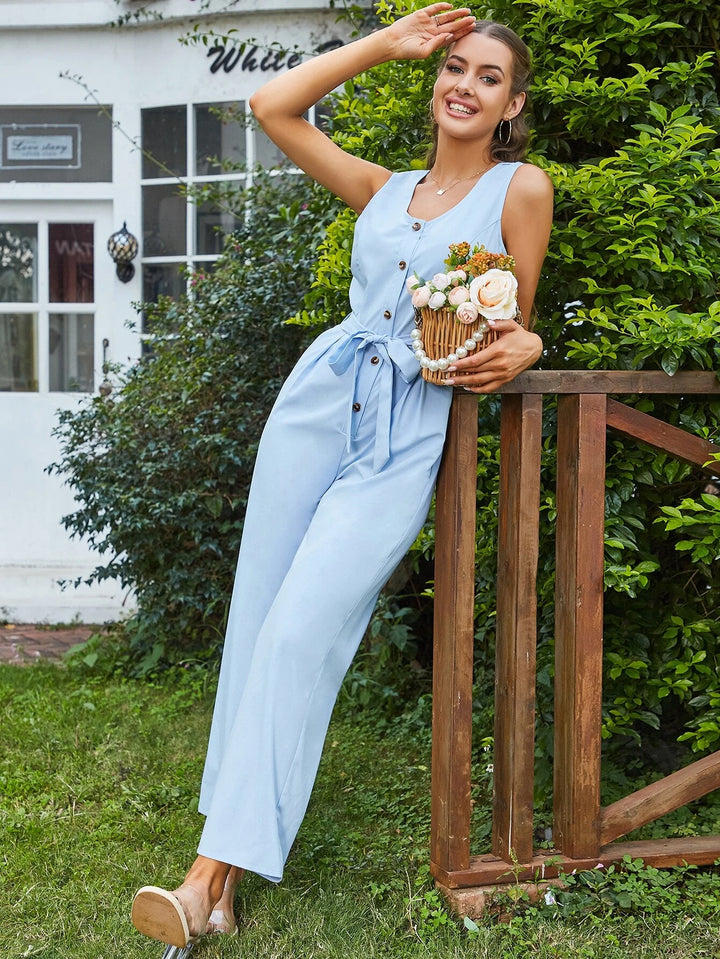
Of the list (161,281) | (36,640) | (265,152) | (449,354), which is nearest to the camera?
(449,354)

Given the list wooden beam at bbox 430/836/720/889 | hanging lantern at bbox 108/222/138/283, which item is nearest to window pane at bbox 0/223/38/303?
hanging lantern at bbox 108/222/138/283

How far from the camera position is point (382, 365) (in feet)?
8.33

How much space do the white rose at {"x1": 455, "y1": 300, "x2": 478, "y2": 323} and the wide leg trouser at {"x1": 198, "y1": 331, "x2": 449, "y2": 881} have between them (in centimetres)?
27

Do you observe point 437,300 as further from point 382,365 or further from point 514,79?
point 514,79

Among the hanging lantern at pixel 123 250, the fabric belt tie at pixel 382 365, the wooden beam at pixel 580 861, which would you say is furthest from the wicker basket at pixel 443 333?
the hanging lantern at pixel 123 250

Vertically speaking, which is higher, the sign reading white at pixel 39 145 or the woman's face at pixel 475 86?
the sign reading white at pixel 39 145

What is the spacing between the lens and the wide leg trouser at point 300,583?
7.79ft

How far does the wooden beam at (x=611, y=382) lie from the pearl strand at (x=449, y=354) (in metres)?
0.17

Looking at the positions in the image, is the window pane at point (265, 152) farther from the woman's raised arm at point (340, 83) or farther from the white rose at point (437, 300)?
the white rose at point (437, 300)

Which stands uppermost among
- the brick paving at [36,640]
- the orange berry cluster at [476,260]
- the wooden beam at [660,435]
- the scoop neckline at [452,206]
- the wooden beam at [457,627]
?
the scoop neckline at [452,206]

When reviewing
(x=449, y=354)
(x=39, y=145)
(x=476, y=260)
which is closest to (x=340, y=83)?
(x=476, y=260)

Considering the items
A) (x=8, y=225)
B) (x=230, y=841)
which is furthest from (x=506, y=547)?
(x=8, y=225)

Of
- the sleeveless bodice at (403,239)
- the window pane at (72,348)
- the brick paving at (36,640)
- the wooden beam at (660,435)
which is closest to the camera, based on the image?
the sleeveless bodice at (403,239)

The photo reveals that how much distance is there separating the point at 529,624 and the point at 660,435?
0.55 metres
